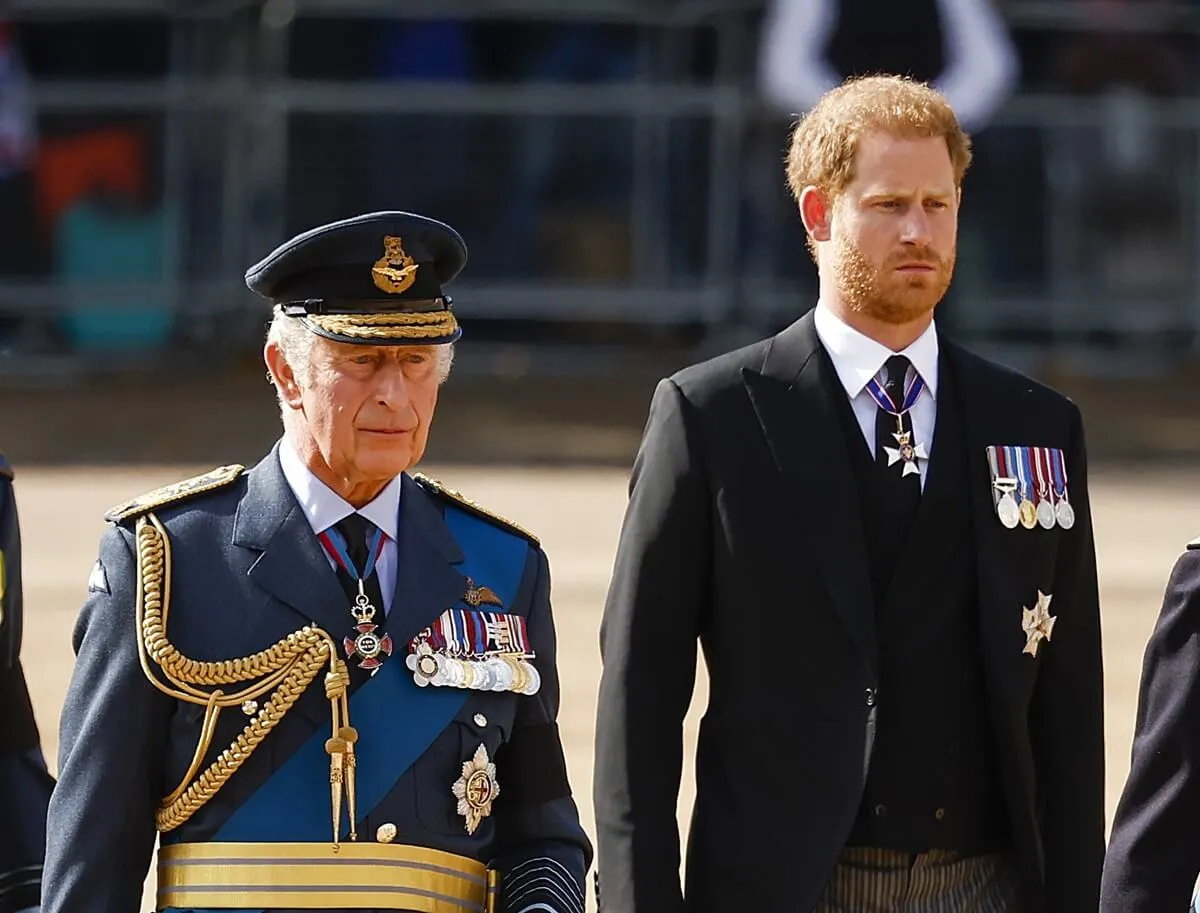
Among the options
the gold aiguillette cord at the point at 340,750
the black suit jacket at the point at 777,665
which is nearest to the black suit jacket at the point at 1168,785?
the black suit jacket at the point at 777,665

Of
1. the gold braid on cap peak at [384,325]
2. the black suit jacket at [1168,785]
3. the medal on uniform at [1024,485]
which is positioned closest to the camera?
the black suit jacket at [1168,785]

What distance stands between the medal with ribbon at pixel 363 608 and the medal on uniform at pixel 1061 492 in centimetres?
99

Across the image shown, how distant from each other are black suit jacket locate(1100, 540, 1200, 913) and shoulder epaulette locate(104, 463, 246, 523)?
4.05 feet

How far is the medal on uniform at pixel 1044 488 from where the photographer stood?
12.1ft

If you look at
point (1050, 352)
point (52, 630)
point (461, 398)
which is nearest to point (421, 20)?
point (461, 398)

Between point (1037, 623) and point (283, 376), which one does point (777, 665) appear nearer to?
point (1037, 623)

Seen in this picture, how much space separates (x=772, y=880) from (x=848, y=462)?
0.60 meters

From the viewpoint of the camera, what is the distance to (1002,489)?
3.68 m

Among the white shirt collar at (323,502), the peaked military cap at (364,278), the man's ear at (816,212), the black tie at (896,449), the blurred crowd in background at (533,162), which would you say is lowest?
the white shirt collar at (323,502)

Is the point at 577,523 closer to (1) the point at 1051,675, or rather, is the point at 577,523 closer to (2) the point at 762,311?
(2) the point at 762,311

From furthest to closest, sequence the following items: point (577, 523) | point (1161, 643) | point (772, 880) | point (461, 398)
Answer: point (461, 398), point (577, 523), point (772, 880), point (1161, 643)

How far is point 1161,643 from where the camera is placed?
324 cm

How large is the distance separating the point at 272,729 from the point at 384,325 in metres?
0.53

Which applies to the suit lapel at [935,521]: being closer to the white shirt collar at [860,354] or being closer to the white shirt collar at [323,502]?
the white shirt collar at [860,354]
